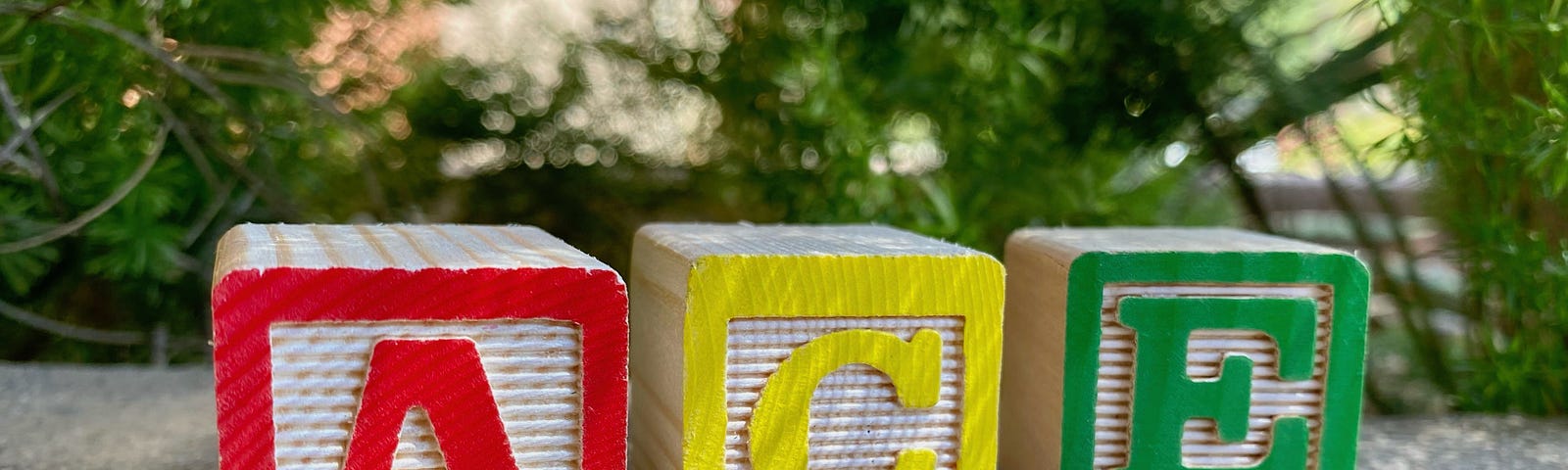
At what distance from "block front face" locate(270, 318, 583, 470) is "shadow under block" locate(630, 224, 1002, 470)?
0.07m

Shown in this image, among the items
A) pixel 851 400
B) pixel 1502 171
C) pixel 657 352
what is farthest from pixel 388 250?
pixel 1502 171

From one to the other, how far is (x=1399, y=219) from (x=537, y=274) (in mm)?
1173

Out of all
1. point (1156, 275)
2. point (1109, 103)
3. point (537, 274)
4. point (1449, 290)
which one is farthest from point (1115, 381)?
point (1449, 290)

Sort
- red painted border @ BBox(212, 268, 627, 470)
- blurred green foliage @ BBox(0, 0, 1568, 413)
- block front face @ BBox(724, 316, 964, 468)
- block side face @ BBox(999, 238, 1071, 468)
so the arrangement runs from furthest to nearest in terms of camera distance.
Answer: blurred green foliage @ BBox(0, 0, 1568, 413) → block side face @ BBox(999, 238, 1071, 468) → block front face @ BBox(724, 316, 964, 468) → red painted border @ BBox(212, 268, 627, 470)

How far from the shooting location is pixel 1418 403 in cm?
135

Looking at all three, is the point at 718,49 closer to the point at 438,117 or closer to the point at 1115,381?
the point at 438,117

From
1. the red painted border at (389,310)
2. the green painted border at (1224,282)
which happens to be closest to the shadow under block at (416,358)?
the red painted border at (389,310)

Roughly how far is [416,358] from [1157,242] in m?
0.53

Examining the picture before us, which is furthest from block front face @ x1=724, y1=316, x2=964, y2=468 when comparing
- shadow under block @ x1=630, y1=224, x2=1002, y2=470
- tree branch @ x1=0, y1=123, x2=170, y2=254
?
tree branch @ x1=0, y1=123, x2=170, y2=254

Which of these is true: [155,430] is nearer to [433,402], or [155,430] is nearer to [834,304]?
[433,402]

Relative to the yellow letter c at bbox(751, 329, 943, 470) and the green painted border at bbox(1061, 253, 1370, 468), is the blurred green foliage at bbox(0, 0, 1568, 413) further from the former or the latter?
the yellow letter c at bbox(751, 329, 943, 470)

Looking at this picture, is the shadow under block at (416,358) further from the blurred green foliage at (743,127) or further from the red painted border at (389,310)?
the blurred green foliage at (743,127)

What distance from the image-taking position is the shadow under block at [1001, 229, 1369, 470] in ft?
2.68

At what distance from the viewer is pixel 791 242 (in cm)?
82
